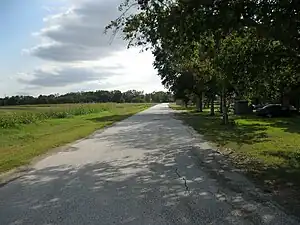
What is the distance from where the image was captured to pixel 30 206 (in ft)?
22.8

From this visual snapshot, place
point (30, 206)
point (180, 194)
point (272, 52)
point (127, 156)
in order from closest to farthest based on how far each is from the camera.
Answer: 1. point (30, 206)
2. point (180, 194)
3. point (272, 52)
4. point (127, 156)

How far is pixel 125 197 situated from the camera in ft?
24.8

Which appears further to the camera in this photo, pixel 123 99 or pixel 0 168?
pixel 123 99

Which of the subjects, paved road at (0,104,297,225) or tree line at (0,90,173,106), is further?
tree line at (0,90,173,106)

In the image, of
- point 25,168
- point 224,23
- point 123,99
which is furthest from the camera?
point 123,99

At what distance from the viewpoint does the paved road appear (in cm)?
611

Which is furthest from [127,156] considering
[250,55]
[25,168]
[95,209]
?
[95,209]

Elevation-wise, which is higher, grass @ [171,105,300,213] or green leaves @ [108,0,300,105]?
green leaves @ [108,0,300,105]

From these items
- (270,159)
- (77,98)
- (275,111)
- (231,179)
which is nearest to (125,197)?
(231,179)

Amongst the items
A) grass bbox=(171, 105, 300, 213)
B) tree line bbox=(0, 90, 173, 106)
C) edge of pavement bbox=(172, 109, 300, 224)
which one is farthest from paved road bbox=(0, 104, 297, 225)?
tree line bbox=(0, 90, 173, 106)

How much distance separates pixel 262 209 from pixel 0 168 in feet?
25.4

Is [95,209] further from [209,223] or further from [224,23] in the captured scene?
[224,23]

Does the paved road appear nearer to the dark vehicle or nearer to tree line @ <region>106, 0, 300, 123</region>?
tree line @ <region>106, 0, 300, 123</region>

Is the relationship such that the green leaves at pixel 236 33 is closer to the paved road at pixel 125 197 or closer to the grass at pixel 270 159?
the grass at pixel 270 159
